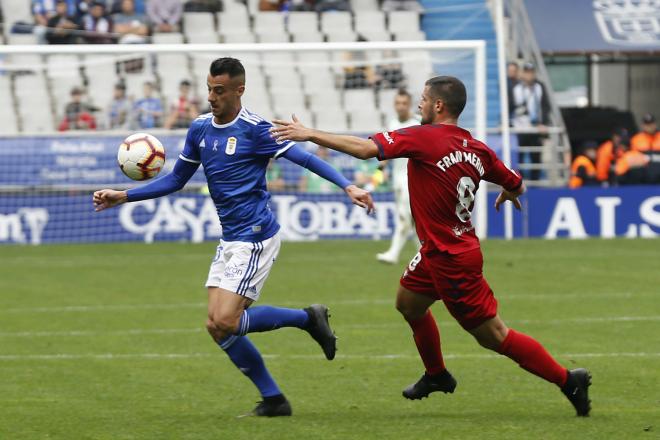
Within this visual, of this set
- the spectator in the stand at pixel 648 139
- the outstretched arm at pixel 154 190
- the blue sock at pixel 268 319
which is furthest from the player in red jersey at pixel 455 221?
the spectator in the stand at pixel 648 139

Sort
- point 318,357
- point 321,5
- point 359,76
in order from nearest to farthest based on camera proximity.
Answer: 1. point 318,357
2. point 359,76
3. point 321,5

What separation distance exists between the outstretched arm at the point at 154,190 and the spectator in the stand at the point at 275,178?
44.2 ft

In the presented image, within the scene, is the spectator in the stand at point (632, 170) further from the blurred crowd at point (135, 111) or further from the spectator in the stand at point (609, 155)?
the blurred crowd at point (135, 111)

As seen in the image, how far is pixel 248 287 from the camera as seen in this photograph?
8016 mm

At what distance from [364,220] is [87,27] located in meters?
7.56

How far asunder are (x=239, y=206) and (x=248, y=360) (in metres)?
0.95

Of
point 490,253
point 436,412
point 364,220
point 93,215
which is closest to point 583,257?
point 490,253

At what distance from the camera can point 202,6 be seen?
88.6ft

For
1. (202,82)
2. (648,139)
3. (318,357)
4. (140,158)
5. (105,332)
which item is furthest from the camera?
(648,139)

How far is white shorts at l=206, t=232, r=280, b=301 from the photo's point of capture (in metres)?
7.97

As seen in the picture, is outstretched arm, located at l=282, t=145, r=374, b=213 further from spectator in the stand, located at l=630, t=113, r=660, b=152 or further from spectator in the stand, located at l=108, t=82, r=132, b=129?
spectator in the stand, located at l=630, t=113, r=660, b=152

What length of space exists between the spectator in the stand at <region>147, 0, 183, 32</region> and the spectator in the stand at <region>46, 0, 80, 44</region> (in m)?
1.51

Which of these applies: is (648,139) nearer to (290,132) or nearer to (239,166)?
(239,166)

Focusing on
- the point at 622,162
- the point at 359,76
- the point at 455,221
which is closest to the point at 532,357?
the point at 455,221
